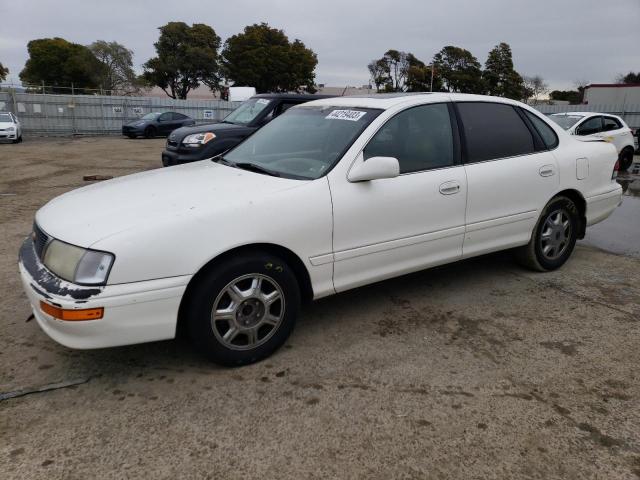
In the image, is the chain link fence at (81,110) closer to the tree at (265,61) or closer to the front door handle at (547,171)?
the front door handle at (547,171)

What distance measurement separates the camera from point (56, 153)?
16.2m

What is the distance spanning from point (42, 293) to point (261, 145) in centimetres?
200

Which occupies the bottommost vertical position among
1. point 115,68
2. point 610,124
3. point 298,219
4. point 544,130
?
point 298,219

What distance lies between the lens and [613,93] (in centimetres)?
3825

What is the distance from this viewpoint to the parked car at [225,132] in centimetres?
874

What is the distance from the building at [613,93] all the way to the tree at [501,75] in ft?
78.1

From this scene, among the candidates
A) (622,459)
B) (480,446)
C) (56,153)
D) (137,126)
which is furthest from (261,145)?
(137,126)

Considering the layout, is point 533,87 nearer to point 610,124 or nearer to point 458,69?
point 458,69

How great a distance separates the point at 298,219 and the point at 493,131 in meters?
2.03

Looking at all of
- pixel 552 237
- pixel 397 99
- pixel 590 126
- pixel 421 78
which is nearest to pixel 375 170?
pixel 397 99

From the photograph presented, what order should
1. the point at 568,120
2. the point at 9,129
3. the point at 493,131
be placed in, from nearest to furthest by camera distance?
1. the point at 493,131
2. the point at 568,120
3. the point at 9,129

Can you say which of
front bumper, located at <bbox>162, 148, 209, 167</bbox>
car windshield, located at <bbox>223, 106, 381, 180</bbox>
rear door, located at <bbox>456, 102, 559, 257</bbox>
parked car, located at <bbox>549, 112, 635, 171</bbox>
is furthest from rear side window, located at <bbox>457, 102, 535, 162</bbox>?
parked car, located at <bbox>549, 112, 635, 171</bbox>

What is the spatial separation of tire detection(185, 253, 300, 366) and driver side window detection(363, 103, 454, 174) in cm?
107

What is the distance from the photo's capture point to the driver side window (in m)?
3.58
